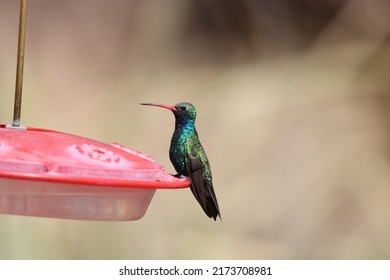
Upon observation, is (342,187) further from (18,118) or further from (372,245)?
(18,118)

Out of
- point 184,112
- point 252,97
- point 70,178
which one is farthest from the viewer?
point 252,97

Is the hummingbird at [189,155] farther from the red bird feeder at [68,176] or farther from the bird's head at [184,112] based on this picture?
the red bird feeder at [68,176]

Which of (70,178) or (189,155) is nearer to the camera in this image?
(70,178)

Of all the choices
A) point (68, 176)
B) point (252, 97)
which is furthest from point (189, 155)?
point (252, 97)

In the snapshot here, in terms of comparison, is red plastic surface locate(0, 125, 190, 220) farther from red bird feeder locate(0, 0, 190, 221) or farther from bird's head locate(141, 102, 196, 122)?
bird's head locate(141, 102, 196, 122)

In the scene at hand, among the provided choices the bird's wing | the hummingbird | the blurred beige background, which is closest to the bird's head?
the hummingbird

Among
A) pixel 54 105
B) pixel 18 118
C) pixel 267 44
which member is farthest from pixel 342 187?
pixel 18 118

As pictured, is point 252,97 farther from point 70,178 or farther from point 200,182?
point 70,178
